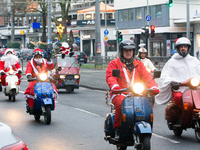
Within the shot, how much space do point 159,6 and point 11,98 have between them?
39.8 m

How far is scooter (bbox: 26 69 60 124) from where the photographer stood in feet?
34.1

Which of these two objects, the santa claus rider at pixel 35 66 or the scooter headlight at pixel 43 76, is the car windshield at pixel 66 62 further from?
the scooter headlight at pixel 43 76

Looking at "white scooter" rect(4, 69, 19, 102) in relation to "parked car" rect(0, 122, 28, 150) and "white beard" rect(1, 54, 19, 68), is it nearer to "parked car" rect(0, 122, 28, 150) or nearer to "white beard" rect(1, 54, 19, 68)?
"white beard" rect(1, 54, 19, 68)

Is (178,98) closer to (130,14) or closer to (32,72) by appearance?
(32,72)

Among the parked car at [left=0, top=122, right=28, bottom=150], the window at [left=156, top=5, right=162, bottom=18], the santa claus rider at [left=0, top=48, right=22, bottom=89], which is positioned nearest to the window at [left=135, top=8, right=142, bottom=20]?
the window at [left=156, top=5, right=162, bottom=18]

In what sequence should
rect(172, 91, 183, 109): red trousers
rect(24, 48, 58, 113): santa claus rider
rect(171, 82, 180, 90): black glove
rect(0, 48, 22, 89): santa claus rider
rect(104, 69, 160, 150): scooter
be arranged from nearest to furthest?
rect(104, 69, 160, 150): scooter, rect(171, 82, 180, 90): black glove, rect(172, 91, 183, 109): red trousers, rect(24, 48, 58, 113): santa claus rider, rect(0, 48, 22, 89): santa claus rider

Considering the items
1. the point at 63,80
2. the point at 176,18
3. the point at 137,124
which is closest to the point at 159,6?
the point at 176,18

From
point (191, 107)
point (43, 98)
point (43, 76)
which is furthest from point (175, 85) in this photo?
point (43, 76)

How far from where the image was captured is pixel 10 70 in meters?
15.7

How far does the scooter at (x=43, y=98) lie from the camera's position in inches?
409

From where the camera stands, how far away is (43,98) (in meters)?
10.5

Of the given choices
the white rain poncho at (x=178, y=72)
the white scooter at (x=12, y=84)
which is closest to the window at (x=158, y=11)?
the white scooter at (x=12, y=84)

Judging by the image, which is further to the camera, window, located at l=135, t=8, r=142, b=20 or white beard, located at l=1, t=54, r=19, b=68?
window, located at l=135, t=8, r=142, b=20

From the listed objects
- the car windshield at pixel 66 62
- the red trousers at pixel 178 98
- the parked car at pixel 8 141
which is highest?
the parked car at pixel 8 141
